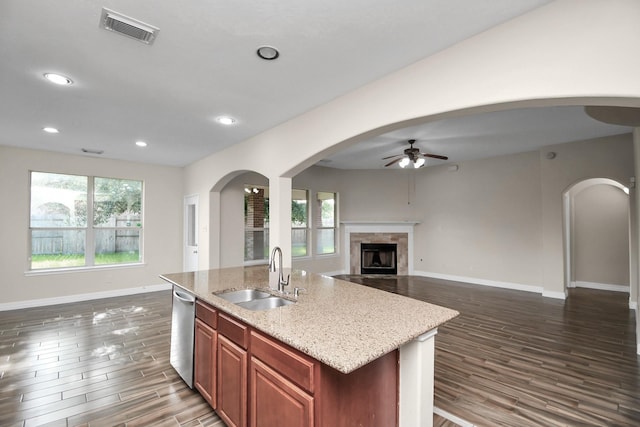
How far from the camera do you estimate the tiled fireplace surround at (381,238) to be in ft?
25.9

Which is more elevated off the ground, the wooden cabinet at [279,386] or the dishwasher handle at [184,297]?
the dishwasher handle at [184,297]

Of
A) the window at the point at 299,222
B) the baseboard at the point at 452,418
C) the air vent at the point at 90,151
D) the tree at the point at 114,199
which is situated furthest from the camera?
the window at the point at 299,222

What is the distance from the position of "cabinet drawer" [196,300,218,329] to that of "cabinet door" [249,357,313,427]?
1.92 ft

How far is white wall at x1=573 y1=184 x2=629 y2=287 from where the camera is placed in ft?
20.2

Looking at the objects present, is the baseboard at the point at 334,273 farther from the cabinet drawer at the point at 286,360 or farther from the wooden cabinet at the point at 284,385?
the cabinet drawer at the point at 286,360

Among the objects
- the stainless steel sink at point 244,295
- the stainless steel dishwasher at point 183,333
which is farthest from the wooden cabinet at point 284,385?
the stainless steel dishwasher at point 183,333

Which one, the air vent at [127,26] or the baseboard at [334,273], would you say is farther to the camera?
the baseboard at [334,273]

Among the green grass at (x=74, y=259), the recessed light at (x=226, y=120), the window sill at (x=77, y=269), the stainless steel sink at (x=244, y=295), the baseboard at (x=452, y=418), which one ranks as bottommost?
the baseboard at (x=452, y=418)

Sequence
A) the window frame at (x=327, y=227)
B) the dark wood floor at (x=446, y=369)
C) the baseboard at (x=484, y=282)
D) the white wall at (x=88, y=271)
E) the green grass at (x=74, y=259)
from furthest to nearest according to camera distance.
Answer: the window frame at (x=327, y=227), the baseboard at (x=484, y=282), the green grass at (x=74, y=259), the white wall at (x=88, y=271), the dark wood floor at (x=446, y=369)

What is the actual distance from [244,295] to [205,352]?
0.51m

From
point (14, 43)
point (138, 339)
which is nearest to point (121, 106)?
point (14, 43)

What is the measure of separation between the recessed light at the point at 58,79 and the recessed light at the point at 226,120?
55.3 inches

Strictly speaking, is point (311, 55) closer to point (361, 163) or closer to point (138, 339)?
point (138, 339)

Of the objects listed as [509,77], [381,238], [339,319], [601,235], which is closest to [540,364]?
[339,319]
